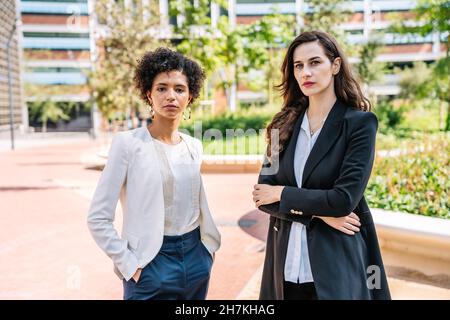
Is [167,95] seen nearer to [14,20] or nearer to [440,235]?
[440,235]

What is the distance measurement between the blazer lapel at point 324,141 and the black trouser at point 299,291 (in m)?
0.40

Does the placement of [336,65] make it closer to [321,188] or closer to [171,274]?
[321,188]

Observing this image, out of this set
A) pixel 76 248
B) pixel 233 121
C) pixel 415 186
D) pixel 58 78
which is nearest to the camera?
pixel 415 186

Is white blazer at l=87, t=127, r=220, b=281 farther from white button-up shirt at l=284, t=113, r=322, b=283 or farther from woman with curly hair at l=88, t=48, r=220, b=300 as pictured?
white button-up shirt at l=284, t=113, r=322, b=283

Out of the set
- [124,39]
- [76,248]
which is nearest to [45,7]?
[124,39]

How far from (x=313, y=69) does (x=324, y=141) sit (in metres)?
0.29

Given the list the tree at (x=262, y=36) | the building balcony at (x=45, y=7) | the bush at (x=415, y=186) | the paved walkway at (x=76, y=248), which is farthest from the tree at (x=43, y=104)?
the bush at (x=415, y=186)

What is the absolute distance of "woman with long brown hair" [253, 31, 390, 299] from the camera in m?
1.77

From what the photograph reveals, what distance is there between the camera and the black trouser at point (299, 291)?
6.09ft

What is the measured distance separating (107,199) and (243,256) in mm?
2975

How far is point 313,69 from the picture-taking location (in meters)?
1.85

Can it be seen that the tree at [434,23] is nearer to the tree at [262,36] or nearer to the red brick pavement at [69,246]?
the tree at [262,36]

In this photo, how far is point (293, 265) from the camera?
73.3 inches

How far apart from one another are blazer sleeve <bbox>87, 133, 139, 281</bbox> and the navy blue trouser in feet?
0.24
